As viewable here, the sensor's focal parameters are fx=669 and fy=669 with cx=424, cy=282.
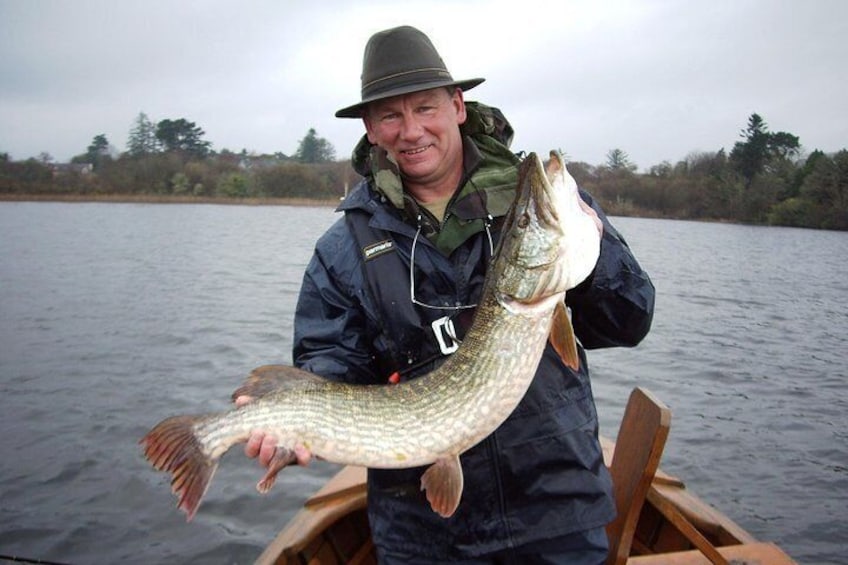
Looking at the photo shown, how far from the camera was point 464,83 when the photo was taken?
2.87 m

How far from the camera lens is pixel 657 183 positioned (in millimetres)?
58531

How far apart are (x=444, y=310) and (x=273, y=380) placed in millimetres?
709

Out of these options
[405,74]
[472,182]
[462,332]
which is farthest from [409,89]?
[462,332]

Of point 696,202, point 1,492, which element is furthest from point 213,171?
point 1,492

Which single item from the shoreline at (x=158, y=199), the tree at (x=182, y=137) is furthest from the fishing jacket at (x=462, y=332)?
the tree at (x=182, y=137)

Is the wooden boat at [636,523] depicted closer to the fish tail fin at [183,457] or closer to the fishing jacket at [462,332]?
the fishing jacket at [462,332]

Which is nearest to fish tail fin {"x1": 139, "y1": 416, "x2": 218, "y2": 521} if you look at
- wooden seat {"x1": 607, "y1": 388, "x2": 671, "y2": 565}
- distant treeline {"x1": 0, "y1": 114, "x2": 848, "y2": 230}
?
wooden seat {"x1": 607, "y1": 388, "x2": 671, "y2": 565}

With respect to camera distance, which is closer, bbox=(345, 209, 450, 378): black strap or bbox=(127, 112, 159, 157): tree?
bbox=(345, 209, 450, 378): black strap

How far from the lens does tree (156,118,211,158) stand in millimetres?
96562

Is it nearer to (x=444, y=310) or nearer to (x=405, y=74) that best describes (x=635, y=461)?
(x=444, y=310)

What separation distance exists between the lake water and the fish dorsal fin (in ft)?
11.4

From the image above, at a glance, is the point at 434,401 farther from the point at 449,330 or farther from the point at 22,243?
the point at 22,243

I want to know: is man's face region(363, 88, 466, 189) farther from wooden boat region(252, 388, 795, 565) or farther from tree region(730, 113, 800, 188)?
tree region(730, 113, 800, 188)

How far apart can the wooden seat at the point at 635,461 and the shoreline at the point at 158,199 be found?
5834cm
